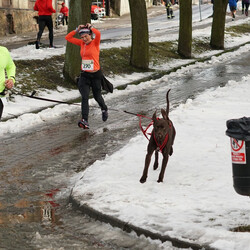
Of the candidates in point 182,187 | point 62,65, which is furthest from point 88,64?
point 62,65

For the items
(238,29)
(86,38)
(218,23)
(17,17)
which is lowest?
(238,29)

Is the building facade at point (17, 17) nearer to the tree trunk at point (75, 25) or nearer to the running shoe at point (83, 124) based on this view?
the tree trunk at point (75, 25)

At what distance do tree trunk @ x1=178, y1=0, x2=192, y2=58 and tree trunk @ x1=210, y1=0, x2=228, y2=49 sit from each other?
3466 mm

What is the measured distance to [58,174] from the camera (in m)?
9.50

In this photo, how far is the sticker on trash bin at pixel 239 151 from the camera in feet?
20.6

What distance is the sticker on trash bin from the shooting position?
629 cm

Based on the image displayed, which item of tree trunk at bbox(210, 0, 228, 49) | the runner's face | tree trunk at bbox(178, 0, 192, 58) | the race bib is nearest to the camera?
the runner's face

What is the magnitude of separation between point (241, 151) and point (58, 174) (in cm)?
376

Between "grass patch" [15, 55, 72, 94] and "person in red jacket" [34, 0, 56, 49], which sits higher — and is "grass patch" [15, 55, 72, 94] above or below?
below

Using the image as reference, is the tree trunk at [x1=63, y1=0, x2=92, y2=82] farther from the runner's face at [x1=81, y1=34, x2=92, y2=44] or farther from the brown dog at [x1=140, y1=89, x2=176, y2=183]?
the brown dog at [x1=140, y1=89, x2=176, y2=183]

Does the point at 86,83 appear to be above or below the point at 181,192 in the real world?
above

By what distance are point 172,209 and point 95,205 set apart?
84cm

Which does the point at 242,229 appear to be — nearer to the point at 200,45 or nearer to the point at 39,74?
the point at 39,74

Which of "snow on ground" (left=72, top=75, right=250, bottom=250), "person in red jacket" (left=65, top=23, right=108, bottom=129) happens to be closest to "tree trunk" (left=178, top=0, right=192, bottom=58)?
"person in red jacket" (left=65, top=23, right=108, bottom=129)
